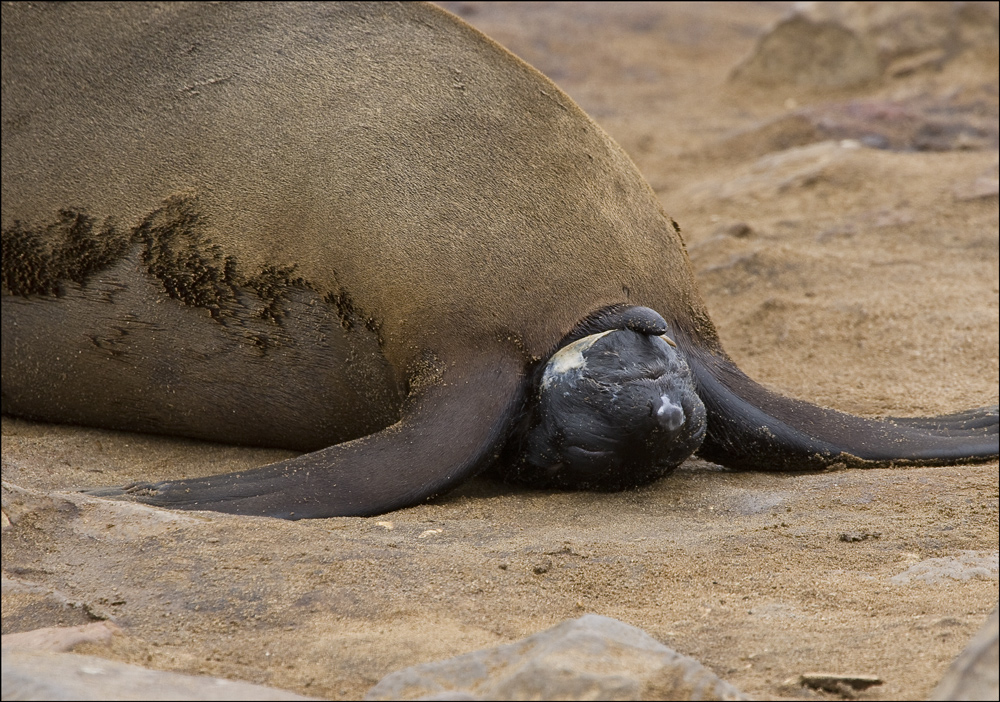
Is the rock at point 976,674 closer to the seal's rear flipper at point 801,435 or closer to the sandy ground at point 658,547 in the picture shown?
the sandy ground at point 658,547

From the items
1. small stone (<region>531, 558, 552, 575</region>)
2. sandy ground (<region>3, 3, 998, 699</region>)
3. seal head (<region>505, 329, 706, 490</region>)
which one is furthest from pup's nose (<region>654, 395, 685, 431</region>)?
small stone (<region>531, 558, 552, 575</region>)

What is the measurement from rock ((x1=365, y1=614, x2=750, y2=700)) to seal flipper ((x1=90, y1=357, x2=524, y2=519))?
3.59 ft

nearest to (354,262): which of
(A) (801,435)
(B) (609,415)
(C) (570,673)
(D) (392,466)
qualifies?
(D) (392,466)

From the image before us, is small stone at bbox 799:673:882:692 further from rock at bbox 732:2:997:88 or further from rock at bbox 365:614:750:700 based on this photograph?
rock at bbox 732:2:997:88

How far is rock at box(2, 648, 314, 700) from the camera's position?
4.56 ft

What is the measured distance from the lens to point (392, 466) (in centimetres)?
276

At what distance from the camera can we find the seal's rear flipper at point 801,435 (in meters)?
3.15

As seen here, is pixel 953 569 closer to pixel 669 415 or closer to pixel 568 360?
pixel 669 415

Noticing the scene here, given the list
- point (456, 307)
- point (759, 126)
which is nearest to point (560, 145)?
point (456, 307)

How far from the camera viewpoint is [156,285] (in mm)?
3131

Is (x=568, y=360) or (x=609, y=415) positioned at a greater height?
(x=568, y=360)

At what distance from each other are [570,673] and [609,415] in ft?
4.77

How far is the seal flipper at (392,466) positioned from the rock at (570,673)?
43.0 inches

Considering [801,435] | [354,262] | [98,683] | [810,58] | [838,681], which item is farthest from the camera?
[810,58]
